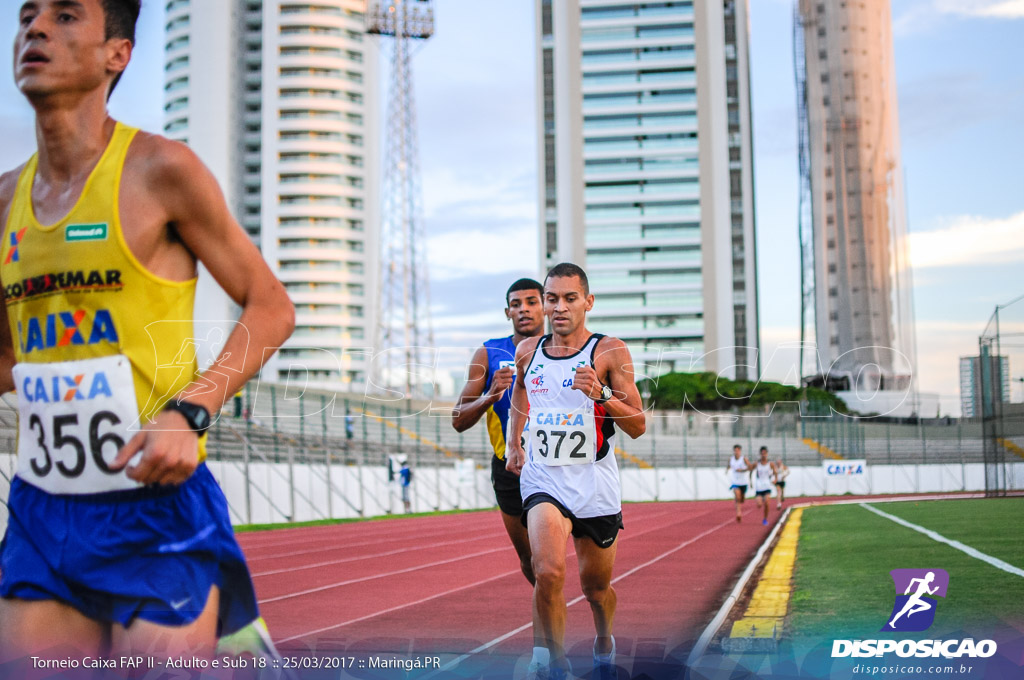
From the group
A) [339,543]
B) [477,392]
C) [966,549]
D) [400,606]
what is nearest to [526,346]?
[477,392]

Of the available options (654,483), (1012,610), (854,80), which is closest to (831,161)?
(854,80)

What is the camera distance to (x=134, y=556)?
2416mm

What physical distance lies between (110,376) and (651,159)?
9691cm

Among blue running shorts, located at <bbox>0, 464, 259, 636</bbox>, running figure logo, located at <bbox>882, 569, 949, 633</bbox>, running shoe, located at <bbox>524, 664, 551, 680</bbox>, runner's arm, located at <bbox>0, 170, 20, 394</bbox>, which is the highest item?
runner's arm, located at <bbox>0, 170, 20, 394</bbox>

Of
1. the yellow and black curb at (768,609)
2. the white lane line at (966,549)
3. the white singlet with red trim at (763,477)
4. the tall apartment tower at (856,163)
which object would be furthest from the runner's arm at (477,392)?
the tall apartment tower at (856,163)

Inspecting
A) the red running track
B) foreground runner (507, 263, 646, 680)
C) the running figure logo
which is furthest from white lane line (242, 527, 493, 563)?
the running figure logo

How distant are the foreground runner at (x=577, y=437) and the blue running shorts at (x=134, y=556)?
2.88 metres

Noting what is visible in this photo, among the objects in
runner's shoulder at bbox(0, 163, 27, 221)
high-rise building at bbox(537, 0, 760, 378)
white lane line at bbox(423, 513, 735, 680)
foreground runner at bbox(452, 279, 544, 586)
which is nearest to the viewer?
runner's shoulder at bbox(0, 163, 27, 221)

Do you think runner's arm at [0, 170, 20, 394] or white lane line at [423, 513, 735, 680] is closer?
runner's arm at [0, 170, 20, 394]

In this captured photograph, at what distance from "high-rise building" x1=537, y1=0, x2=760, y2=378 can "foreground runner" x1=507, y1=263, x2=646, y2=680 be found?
87.5 meters

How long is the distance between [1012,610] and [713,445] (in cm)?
4089

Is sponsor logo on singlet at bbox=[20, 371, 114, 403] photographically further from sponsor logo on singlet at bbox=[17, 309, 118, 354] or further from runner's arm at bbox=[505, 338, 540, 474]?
runner's arm at bbox=[505, 338, 540, 474]

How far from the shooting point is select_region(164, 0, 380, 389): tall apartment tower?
90750mm

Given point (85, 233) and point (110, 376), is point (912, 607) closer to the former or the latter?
point (110, 376)
